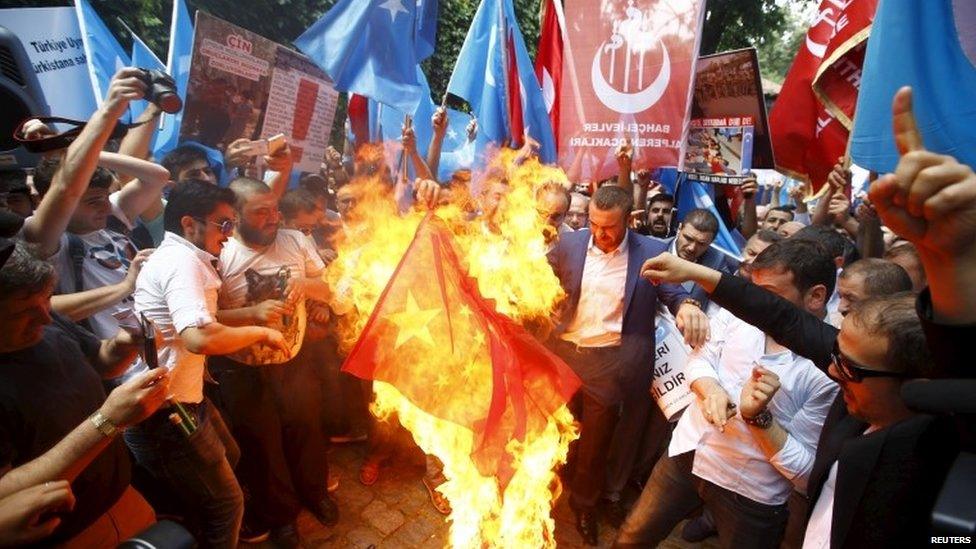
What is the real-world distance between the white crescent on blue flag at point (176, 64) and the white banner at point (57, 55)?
83cm

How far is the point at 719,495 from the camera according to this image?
3055 mm

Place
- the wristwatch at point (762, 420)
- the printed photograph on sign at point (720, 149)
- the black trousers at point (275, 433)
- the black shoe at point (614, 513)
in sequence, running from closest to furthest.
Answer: the wristwatch at point (762, 420)
the black trousers at point (275, 433)
the black shoe at point (614, 513)
the printed photograph on sign at point (720, 149)

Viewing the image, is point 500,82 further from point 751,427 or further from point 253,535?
point 253,535

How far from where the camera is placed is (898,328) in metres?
1.84

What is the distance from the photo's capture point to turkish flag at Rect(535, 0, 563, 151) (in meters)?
6.52

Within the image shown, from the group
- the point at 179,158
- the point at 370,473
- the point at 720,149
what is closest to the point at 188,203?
the point at 179,158

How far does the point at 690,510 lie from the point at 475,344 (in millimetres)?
1997

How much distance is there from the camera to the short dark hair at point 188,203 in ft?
10.9

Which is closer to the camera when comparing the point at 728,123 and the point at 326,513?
the point at 326,513

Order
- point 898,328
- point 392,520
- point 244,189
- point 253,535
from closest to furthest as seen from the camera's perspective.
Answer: point 898,328
point 244,189
point 253,535
point 392,520

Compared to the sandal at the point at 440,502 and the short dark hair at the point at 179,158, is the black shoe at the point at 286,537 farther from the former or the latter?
the short dark hair at the point at 179,158

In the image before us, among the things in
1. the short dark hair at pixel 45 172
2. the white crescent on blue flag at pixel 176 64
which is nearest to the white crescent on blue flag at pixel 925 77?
the short dark hair at pixel 45 172

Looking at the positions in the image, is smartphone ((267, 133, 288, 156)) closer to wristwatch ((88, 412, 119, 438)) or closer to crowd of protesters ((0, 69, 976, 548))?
crowd of protesters ((0, 69, 976, 548))

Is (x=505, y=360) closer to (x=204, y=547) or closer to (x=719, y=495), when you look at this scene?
(x=719, y=495)
